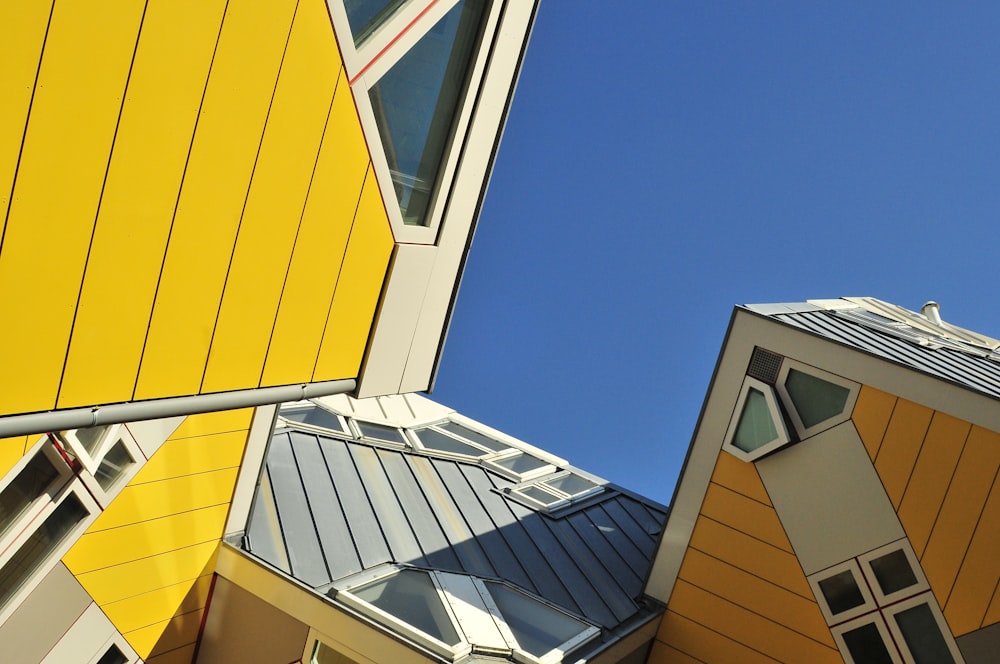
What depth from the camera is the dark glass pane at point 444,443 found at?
12985 mm

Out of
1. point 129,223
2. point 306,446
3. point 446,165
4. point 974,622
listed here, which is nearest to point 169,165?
point 129,223

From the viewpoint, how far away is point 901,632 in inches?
287

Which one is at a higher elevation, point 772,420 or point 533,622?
point 772,420

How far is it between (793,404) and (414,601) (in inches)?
168

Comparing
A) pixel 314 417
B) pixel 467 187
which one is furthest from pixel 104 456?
pixel 314 417

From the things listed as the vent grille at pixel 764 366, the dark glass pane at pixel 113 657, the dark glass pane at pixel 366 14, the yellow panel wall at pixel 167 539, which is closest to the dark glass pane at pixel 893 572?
the vent grille at pixel 764 366

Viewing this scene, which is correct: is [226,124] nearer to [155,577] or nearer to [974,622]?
[155,577]

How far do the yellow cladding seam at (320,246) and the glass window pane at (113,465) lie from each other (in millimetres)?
3417

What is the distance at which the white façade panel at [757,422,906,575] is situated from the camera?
7496 millimetres

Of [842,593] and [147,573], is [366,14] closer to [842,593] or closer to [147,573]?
[147,573]

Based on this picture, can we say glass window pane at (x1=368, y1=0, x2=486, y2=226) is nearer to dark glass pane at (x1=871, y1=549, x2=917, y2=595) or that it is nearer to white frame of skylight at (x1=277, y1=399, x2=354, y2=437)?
dark glass pane at (x1=871, y1=549, x2=917, y2=595)

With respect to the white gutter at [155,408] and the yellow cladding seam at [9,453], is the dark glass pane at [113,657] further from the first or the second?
the white gutter at [155,408]

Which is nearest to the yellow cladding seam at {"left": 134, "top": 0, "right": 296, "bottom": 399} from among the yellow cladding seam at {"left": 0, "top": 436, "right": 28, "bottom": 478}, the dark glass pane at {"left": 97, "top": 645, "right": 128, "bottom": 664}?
the yellow cladding seam at {"left": 0, "top": 436, "right": 28, "bottom": 478}

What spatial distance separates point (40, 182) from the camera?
89.7 inches
